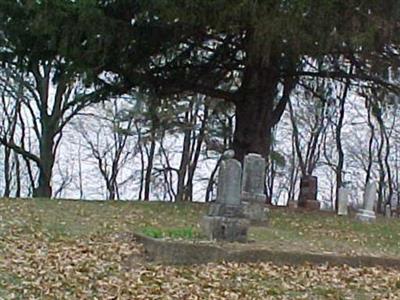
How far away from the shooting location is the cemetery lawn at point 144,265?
7000 mm

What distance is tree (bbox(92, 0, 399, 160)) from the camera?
13227mm

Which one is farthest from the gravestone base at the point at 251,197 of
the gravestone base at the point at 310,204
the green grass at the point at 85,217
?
the gravestone base at the point at 310,204

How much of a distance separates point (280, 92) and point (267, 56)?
5.64 m

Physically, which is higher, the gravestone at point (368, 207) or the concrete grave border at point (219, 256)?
the gravestone at point (368, 207)

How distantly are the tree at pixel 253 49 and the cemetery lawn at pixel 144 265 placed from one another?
3.54m

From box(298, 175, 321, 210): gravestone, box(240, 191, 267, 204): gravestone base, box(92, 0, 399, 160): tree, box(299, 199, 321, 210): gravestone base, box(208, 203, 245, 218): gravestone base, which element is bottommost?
box(208, 203, 245, 218): gravestone base

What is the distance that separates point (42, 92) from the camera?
1043 inches

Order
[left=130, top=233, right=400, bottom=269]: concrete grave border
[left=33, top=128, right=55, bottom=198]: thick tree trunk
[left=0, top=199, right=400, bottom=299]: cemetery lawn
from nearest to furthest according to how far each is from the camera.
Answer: [left=0, top=199, right=400, bottom=299]: cemetery lawn < [left=130, top=233, right=400, bottom=269]: concrete grave border < [left=33, top=128, right=55, bottom=198]: thick tree trunk

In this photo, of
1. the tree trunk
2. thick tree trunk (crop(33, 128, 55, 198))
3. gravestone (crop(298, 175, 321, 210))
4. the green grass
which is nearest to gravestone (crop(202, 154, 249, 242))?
the green grass

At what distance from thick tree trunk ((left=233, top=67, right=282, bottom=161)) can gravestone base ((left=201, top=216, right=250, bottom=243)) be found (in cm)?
705

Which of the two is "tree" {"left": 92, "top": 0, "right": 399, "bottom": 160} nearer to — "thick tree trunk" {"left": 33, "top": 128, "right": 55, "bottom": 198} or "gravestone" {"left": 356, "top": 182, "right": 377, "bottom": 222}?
"gravestone" {"left": 356, "top": 182, "right": 377, "bottom": 222}

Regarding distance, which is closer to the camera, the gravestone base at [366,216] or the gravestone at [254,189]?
the gravestone at [254,189]

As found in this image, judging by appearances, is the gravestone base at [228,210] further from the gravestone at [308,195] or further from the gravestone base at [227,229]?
the gravestone at [308,195]

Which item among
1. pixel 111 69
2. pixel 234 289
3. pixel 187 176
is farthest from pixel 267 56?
pixel 187 176
